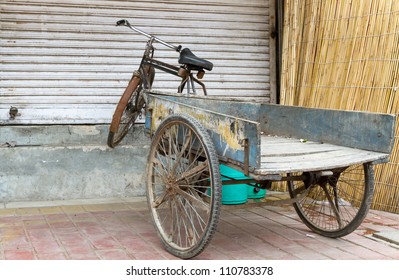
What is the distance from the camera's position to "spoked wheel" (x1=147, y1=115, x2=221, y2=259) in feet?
12.3

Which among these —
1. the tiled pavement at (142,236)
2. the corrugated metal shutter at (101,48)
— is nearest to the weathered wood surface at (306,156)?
the tiled pavement at (142,236)

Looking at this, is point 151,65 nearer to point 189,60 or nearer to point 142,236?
point 189,60

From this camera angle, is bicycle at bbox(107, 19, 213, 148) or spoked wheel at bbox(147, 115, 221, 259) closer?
spoked wheel at bbox(147, 115, 221, 259)

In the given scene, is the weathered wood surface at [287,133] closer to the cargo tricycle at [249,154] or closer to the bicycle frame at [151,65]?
the cargo tricycle at [249,154]

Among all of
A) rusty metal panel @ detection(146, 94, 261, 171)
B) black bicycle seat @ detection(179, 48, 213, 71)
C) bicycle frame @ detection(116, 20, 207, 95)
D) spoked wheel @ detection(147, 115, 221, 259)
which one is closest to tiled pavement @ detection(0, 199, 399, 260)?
spoked wheel @ detection(147, 115, 221, 259)

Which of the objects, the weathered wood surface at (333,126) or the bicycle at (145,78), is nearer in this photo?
the weathered wood surface at (333,126)

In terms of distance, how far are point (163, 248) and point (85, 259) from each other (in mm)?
595

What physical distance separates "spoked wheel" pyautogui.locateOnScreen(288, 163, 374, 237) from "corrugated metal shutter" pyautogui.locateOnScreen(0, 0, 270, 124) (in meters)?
2.15

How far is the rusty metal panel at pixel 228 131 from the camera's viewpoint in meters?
3.55

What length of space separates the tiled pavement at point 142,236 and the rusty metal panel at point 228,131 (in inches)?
34.1

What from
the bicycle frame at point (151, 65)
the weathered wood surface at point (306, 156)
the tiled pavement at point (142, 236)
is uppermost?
the bicycle frame at point (151, 65)

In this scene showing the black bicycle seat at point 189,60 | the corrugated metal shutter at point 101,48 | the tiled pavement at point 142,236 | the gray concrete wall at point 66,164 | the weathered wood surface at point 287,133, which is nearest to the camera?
the weathered wood surface at point 287,133

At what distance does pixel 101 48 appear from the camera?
20.8 feet

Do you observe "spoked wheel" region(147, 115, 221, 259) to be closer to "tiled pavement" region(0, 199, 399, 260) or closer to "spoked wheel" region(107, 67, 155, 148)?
"tiled pavement" region(0, 199, 399, 260)
